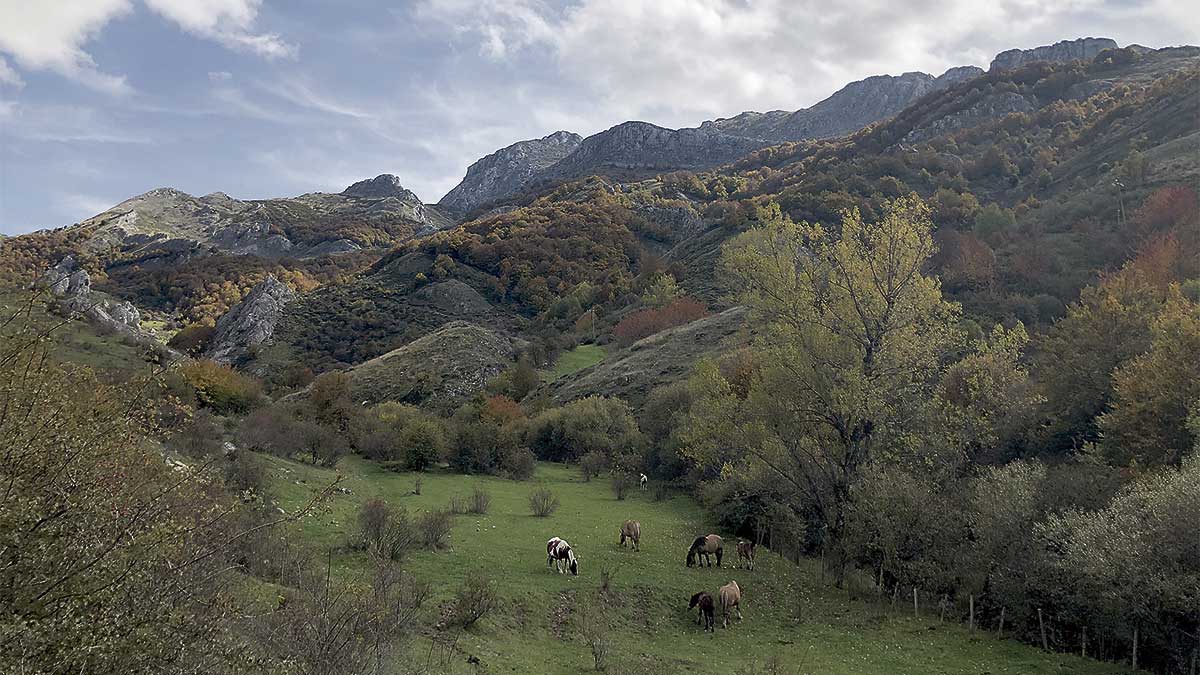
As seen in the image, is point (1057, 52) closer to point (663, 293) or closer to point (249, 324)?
point (663, 293)

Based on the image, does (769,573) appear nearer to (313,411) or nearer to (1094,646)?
(1094,646)

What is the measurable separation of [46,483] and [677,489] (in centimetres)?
3375

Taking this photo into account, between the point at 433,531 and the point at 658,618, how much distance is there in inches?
281

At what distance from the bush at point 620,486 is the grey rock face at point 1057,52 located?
7016 inches

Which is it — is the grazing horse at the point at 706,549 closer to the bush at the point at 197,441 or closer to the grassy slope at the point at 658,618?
the grassy slope at the point at 658,618

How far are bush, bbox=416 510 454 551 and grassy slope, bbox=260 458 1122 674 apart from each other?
41 cm

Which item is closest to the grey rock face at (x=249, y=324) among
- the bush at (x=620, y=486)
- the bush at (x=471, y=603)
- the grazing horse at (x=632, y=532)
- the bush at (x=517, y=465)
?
the bush at (x=517, y=465)

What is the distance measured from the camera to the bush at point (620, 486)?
3468 centimetres

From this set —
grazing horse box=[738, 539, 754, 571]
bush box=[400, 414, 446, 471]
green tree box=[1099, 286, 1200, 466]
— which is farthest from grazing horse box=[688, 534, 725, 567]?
bush box=[400, 414, 446, 471]

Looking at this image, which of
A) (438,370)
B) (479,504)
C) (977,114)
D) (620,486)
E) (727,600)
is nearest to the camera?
(727,600)

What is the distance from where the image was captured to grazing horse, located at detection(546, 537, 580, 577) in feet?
62.9

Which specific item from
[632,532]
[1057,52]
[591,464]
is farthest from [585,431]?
[1057,52]

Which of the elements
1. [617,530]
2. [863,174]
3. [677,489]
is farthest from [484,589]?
[863,174]

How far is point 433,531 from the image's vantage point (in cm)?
1989
